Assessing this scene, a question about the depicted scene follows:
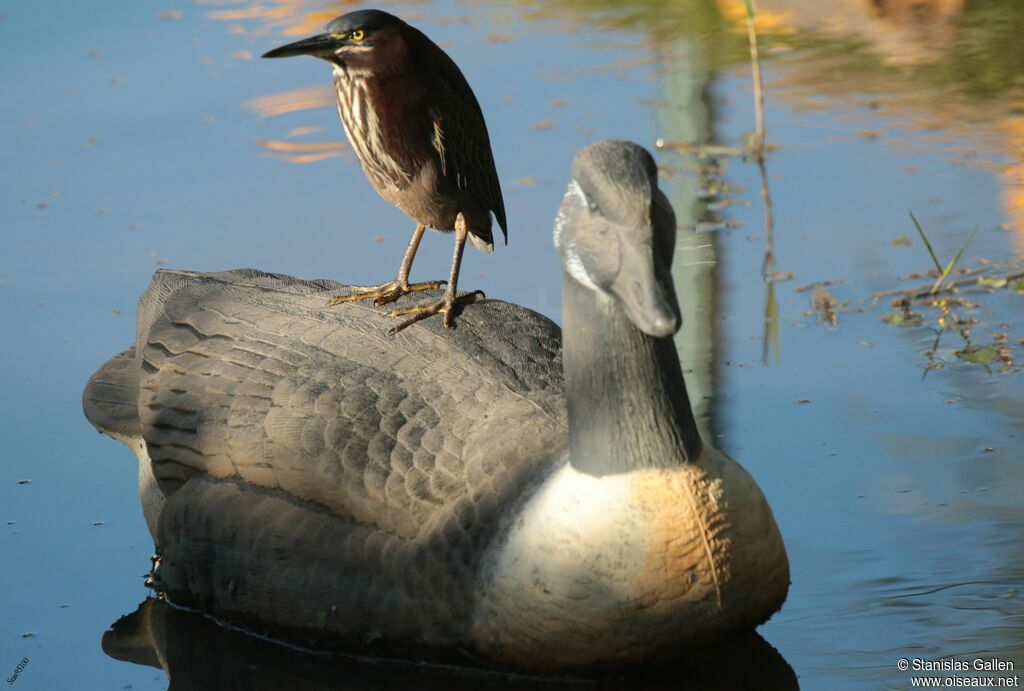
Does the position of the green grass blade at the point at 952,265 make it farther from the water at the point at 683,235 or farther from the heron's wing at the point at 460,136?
the heron's wing at the point at 460,136

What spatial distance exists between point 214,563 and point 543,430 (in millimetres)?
1120

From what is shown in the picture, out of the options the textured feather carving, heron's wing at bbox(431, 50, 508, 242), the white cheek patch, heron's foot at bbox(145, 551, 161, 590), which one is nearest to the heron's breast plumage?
heron's wing at bbox(431, 50, 508, 242)

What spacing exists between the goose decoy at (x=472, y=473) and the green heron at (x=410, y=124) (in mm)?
321

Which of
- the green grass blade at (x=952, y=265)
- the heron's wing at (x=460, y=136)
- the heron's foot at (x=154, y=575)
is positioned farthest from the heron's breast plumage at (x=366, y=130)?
the green grass blade at (x=952, y=265)

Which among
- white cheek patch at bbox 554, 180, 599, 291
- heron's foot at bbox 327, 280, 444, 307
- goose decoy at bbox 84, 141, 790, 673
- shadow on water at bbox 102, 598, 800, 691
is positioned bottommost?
shadow on water at bbox 102, 598, 800, 691

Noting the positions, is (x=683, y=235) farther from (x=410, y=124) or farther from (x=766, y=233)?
(x=410, y=124)

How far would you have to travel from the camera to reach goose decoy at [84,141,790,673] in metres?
4.23

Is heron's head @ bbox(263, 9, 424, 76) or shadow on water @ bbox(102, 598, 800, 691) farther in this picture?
heron's head @ bbox(263, 9, 424, 76)

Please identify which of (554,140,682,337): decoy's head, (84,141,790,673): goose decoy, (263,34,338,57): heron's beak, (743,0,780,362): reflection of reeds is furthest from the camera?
(743,0,780,362): reflection of reeds

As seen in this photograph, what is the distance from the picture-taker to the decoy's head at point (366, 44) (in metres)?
4.93

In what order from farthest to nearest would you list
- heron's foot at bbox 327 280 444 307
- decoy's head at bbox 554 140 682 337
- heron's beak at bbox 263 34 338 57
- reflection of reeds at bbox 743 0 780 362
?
reflection of reeds at bbox 743 0 780 362
heron's foot at bbox 327 280 444 307
heron's beak at bbox 263 34 338 57
decoy's head at bbox 554 140 682 337

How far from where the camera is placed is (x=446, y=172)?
16.8 ft

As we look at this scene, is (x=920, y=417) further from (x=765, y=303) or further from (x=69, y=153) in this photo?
(x=69, y=153)

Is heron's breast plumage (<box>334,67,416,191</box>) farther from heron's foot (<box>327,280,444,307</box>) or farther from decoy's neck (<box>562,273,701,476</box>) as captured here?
decoy's neck (<box>562,273,701,476</box>)
